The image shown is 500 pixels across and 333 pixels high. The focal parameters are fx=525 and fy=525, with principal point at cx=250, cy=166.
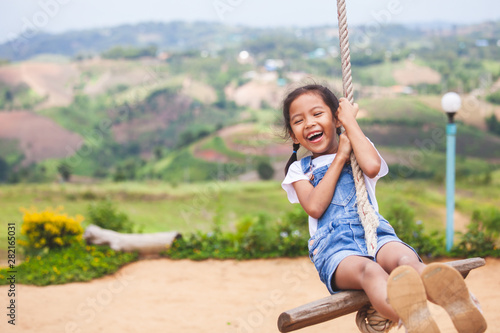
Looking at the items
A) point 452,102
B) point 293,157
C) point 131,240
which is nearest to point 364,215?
point 293,157

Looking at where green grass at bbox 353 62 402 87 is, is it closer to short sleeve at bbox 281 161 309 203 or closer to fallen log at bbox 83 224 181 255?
fallen log at bbox 83 224 181 255

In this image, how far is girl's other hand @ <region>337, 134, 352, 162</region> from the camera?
211 centimetres

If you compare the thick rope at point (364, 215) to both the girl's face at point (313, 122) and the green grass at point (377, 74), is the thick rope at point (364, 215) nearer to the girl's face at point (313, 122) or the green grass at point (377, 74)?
the girl's face at point (313, 122)

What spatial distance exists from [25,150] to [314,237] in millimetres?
12269

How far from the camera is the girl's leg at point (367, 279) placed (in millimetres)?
1743

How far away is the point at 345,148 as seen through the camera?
2113 mm

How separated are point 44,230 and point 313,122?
391 centimetres

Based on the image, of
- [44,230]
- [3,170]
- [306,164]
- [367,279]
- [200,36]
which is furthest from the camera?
[200,36]

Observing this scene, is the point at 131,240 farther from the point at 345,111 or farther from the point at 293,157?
the point at 345,111

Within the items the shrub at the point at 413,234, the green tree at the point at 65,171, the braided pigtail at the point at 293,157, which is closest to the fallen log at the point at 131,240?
the shrub at the point at 413,234

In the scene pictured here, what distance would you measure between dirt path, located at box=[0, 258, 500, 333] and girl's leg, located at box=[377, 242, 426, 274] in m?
1.46

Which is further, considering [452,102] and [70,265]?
[70,265]

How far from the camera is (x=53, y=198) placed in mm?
9086

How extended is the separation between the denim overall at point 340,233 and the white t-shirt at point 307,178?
53 mm
